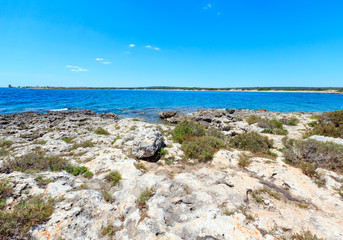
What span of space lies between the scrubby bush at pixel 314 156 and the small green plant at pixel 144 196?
7.40 meters

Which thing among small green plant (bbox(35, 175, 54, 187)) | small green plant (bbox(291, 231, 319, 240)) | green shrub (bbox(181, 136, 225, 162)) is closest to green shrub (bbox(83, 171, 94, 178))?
small green plant (bbox(35, 175, 54, 187))

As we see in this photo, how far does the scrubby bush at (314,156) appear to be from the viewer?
686cm

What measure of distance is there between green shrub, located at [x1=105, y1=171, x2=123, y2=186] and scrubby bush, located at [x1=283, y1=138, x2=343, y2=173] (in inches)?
349

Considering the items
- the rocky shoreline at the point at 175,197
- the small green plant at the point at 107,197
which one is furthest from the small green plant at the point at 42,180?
the small green plant at the point at 107,197

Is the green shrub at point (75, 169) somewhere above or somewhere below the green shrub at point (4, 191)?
below

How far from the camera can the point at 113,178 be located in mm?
6227

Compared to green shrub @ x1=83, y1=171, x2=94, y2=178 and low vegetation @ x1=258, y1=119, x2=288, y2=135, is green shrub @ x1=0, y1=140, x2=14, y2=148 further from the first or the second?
low vegetation @ x1=258, y1=119, x2=288, y2=135

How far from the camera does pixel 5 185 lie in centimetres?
450

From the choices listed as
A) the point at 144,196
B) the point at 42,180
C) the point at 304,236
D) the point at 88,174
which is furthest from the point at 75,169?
the point at 304,236

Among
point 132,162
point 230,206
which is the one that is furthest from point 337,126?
point 132,162

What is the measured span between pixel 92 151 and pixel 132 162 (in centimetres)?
328

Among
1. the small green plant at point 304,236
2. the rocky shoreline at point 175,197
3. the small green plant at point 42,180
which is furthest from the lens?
the small green plant at point 42,180

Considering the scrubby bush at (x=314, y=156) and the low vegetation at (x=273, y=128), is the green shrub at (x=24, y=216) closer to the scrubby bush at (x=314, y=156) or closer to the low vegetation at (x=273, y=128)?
the scrubby bush at (x=314, y=156)

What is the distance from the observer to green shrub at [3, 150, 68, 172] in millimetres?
6381
